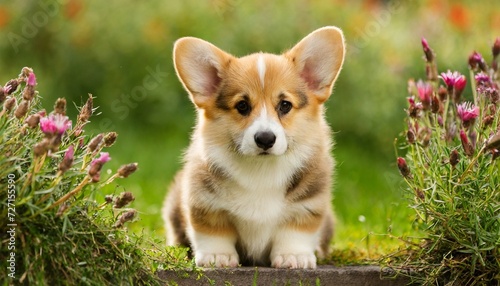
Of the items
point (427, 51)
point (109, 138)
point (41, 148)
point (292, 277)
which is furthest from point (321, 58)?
point (41, 148)

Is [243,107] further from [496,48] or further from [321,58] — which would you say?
[496,48]

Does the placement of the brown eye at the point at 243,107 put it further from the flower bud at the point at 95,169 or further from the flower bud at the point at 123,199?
the flower bud at the point at 95,169

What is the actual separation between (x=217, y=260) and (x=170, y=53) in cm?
553

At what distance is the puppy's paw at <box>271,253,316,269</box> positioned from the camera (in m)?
3.60

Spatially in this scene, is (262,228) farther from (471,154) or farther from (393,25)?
(393,25)

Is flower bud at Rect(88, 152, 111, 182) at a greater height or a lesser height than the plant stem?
greater

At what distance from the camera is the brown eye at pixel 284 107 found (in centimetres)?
371

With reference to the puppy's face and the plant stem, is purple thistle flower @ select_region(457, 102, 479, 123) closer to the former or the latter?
the puppy's face

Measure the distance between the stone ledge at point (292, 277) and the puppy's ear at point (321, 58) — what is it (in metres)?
0.87

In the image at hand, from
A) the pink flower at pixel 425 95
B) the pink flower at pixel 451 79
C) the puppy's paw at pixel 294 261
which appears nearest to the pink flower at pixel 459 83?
the pink flower at pixel 451 79

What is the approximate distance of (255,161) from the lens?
3.69 meters

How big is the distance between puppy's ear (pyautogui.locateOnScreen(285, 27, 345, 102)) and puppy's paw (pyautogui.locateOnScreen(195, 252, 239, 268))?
2.89 ft

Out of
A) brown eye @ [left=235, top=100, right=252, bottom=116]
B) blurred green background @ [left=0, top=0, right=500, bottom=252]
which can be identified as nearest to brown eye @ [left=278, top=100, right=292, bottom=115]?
brown eye @ [left=235, top=100, right=252, bottom=116]

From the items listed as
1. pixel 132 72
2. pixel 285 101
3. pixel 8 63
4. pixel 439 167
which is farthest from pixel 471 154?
pixel 8 63
